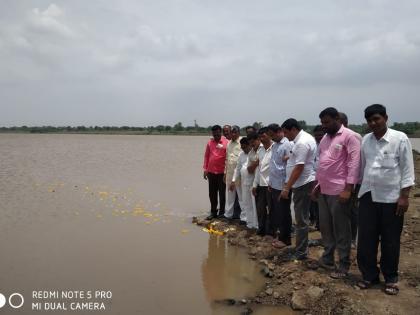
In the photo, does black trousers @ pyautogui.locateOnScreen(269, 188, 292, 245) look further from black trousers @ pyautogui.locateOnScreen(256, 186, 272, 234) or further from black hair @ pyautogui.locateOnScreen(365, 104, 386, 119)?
black hair @ pyautogui.locateOnScreen(365, 104, 386, 119)

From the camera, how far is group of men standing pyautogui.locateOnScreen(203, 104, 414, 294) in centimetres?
416

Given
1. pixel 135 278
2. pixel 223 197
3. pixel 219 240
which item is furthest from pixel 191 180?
→ pixel 135 278

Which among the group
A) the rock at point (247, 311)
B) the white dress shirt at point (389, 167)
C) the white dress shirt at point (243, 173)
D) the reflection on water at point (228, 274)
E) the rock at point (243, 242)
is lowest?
the reflection on water at point (228, 274)

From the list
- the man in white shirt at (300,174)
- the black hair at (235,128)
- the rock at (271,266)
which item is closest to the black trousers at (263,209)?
the man in white shirt at (300,174)

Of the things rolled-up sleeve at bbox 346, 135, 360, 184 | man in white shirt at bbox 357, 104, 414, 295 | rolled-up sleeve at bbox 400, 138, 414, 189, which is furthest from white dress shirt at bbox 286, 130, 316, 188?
rolled-up sleeve at bbox 400, 138, 414, 189

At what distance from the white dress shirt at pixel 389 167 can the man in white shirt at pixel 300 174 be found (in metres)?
1.08

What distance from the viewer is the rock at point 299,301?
4.20 m

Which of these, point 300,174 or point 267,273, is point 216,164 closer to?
point 300,174

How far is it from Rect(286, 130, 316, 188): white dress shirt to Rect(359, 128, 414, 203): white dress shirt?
107 centimetres

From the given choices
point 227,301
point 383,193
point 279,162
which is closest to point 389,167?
point 383,193

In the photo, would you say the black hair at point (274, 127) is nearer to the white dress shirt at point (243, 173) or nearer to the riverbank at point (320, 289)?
the white dress shirt at point (243, 173)

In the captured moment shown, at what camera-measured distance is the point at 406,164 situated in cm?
405

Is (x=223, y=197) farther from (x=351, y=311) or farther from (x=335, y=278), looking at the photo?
(x=351, y=311)

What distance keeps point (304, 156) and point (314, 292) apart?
71.4 inches
